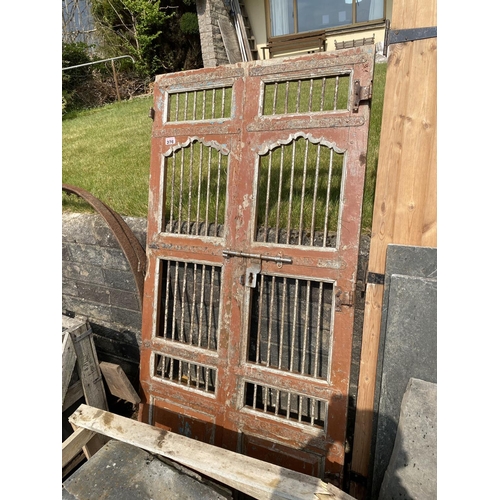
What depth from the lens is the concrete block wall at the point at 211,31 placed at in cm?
900

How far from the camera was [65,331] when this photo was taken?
2721 millimetres

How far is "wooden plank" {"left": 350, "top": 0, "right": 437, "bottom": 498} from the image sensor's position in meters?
1.84

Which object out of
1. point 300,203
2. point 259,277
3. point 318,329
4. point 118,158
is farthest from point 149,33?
point 318,329

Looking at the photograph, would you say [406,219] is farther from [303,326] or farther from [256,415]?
[256,415]

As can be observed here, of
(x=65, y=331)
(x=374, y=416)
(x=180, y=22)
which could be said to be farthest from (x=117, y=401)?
(x=180, y=22)

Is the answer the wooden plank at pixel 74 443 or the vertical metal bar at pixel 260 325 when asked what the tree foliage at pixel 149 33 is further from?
the wooden plank at pixel 74 443

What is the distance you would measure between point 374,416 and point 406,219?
115cm

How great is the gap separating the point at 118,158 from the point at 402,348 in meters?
4.39

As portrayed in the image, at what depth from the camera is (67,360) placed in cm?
270

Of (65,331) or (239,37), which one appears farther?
(239,37)

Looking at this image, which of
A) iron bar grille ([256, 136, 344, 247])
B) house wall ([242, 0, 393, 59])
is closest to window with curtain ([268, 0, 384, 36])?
house wall ([242, 0, 393, 59])

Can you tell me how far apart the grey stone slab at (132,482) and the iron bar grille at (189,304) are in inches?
31.0

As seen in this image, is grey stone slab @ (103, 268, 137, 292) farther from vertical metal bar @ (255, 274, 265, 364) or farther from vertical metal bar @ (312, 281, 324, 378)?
vertical metal bar @ (312, 281, 324, 378)

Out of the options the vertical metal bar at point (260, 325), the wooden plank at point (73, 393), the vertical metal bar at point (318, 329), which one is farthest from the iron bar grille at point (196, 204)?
the wooden plank at point (73, 393)
